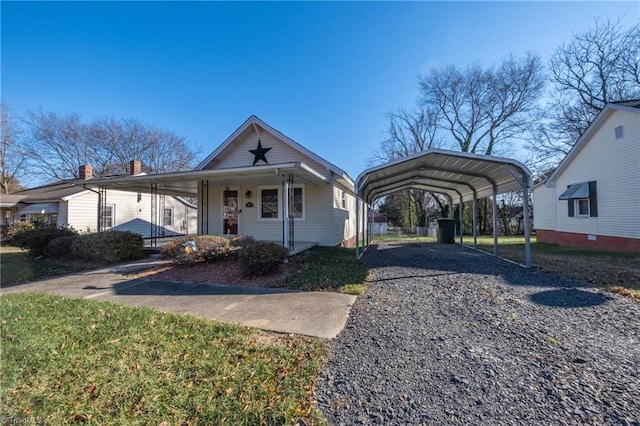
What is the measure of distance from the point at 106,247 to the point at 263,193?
575 centimetres

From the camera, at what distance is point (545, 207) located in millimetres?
16375

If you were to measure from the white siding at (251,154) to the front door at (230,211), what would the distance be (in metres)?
1.41

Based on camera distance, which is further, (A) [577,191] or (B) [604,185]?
(A) [577,191]

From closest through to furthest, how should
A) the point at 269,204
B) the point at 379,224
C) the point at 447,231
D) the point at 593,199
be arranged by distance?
the point at 269,204, the point at 593,199, the point at 447,231, the point at 379,224

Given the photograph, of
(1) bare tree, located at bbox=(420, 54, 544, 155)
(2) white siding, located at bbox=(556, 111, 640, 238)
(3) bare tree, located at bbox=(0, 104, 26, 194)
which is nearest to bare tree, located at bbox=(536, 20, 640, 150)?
(1) bare tree, located at bbox=(420, 54, 544, 155)

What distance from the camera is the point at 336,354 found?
2939mm

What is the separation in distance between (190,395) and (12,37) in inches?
567

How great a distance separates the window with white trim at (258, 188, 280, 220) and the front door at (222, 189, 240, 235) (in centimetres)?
122

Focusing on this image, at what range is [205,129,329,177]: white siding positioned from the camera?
1139 cm

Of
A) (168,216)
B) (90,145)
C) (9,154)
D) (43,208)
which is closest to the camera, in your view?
(43,208)

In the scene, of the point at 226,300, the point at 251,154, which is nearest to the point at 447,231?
the point at 251,154

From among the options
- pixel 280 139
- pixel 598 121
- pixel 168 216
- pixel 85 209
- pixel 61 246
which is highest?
pixel 598 121

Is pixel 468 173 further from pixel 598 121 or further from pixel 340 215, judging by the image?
pixel 598 121

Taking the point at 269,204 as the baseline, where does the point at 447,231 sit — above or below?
below
